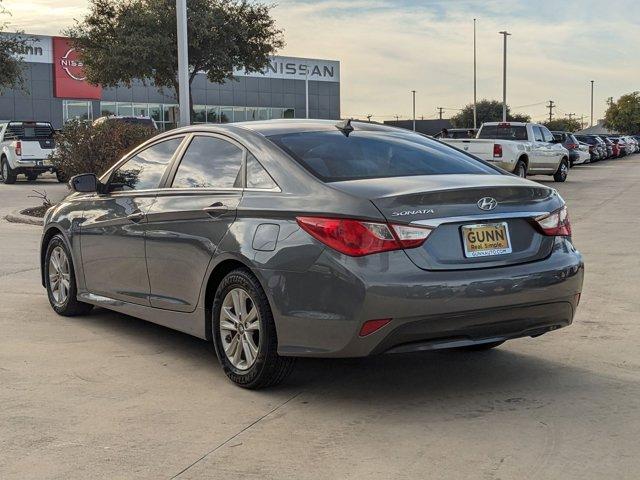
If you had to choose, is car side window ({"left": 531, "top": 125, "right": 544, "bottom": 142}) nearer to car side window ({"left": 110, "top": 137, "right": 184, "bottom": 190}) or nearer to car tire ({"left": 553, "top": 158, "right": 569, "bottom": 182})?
car tire ({"left": 553, "top": 158, "right": 569, "bottom": 182})

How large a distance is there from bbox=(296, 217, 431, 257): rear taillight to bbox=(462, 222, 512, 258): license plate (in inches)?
10.4

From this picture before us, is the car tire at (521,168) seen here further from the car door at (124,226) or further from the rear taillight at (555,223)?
the rear taillight at (555,223)

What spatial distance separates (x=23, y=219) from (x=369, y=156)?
1199cm

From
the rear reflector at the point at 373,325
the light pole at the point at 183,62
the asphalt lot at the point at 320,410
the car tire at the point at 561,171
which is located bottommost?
the asphalt lot at the point at 320,410

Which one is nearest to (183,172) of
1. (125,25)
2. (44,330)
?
(44,330)

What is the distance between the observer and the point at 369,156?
563 centimetres

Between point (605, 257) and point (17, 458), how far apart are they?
8440 millimetres

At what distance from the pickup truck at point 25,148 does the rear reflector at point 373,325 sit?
24.0m

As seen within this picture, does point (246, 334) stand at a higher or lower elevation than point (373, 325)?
lower

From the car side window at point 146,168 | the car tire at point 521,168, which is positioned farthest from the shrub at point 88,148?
the car tire at point 521,168

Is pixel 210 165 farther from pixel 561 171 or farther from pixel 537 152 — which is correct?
pixel 561 171

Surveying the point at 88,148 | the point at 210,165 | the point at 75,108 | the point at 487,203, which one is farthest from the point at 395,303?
the point at 75,108

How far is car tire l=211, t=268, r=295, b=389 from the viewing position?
5.07 m

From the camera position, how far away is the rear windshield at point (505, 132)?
25969 millimetres
